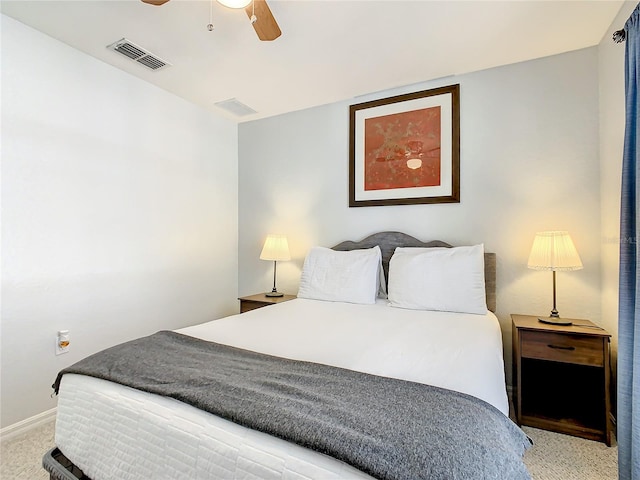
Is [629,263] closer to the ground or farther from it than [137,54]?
closer to the ground

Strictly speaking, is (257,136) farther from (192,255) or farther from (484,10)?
(484,10)

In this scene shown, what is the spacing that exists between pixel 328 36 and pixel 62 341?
9.18 feet

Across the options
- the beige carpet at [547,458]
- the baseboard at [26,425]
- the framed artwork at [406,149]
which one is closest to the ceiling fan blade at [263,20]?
the framed artwork at [406,149]

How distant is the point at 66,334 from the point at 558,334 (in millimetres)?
3262

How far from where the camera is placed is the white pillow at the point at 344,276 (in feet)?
8.50

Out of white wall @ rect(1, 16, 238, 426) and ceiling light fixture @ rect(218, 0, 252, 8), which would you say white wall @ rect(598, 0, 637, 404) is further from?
white wall @ rect(1, 16, 238, 426)

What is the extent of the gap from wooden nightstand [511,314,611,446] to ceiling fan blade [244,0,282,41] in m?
2.32

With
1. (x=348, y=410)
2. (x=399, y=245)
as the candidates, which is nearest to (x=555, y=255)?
(x=399, y=245)

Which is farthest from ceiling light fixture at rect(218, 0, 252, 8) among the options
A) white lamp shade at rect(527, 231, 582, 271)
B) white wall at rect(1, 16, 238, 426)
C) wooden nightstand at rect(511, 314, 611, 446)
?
wooden nightstand at rect(511, 314, 611, 446)

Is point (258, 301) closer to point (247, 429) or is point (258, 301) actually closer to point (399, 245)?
point (399, 245)

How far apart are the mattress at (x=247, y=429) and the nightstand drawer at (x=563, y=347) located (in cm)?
33

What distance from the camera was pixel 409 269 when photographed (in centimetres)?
241

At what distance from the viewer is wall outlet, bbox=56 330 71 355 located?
2236mm

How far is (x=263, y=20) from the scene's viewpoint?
1.71 m
